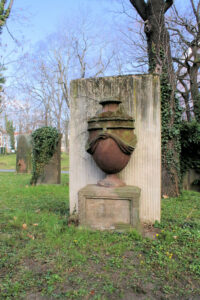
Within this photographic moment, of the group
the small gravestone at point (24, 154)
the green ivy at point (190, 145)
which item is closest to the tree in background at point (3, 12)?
the green ivy at point (190, 145)

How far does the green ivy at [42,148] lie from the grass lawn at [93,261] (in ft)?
13.7

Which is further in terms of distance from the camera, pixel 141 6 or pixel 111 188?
pixel 141 6

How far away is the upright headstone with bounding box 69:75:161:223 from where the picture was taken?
3803 millimetres

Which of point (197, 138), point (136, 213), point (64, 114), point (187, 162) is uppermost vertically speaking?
point (64, 114)

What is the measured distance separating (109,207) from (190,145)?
17.1 ft

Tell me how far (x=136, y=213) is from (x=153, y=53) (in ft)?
17.0

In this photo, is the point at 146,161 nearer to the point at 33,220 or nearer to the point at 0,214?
the point at 33,220

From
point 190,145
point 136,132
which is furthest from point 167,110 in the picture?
point 136,132

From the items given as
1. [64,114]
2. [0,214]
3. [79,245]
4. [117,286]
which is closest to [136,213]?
[79,245]

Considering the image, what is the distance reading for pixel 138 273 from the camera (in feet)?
7.70

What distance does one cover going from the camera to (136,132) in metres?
3.85

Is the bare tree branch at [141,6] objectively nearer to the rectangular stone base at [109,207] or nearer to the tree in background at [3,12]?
the tree in background at [3,12]

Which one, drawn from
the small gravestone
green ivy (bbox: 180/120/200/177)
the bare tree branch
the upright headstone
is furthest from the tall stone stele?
the small gravestone

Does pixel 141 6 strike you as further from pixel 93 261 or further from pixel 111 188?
pixel 93 261
